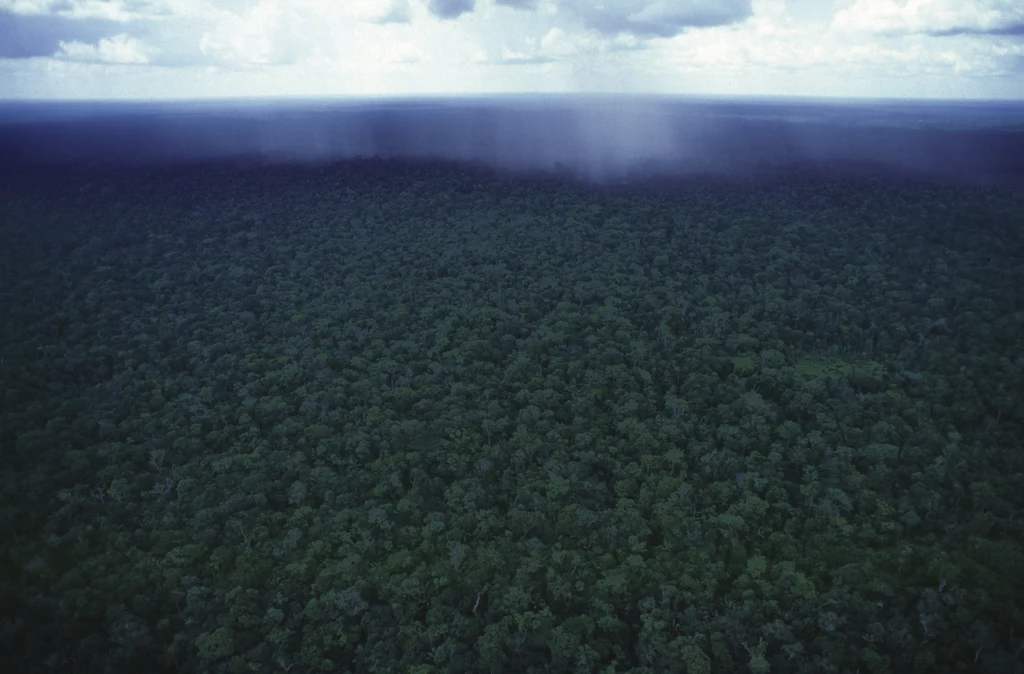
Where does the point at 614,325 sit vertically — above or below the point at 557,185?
below

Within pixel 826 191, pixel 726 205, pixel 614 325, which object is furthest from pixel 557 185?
pixel 614 325

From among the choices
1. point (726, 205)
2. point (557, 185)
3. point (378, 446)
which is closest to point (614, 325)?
point (378, 446)

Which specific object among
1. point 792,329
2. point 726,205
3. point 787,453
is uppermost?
point 726,205

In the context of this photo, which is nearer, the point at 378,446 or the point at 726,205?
the point at 378,446

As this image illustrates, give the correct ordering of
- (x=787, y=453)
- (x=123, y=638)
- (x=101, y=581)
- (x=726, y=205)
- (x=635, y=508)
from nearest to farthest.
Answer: (x=123, y=638) < (x=101, y=581) < (x=635, y=508) < (x=787, y=453) < (x=726, y=205)

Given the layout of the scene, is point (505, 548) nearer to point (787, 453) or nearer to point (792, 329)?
point (787, 453)

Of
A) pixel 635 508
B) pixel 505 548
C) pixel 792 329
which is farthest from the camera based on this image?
pixel 792 329
